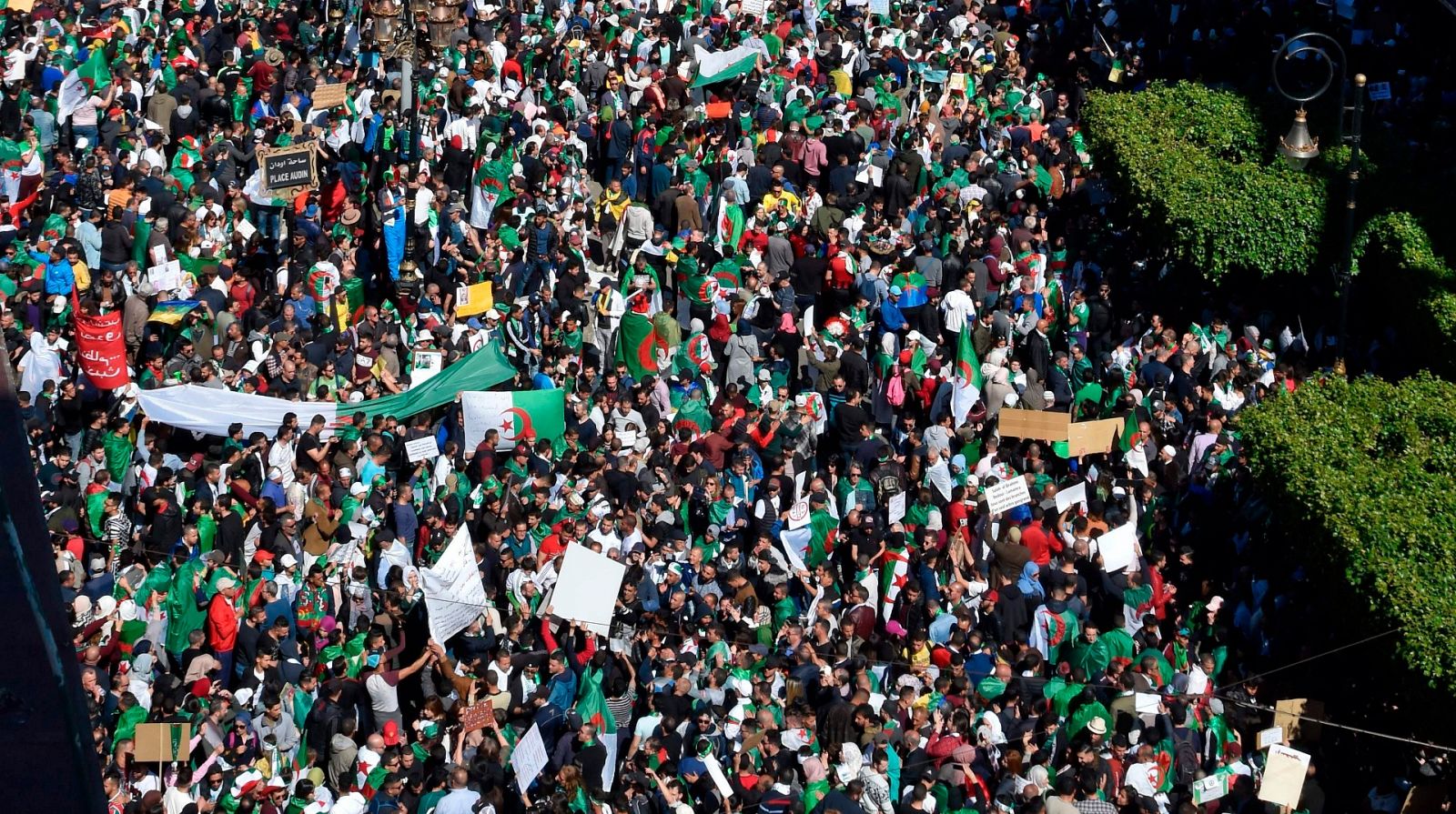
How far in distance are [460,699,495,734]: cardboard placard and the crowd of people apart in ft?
0.31

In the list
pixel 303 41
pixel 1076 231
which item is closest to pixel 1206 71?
pixel 1076 231

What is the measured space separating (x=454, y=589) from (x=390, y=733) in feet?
5.06

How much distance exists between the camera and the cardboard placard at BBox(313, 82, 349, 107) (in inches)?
1070

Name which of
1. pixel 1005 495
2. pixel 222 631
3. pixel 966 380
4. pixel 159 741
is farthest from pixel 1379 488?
pixel 159 741

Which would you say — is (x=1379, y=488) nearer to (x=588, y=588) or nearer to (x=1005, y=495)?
(x=1005, y=495)

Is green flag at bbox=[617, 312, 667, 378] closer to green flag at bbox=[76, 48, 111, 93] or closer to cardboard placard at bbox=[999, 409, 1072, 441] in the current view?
cardboard placard at bbox=[999, 409, 1072, 441]

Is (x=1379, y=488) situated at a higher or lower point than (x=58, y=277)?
lower

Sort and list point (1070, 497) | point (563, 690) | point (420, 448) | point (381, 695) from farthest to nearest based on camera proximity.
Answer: point (420, 448), point (1070, 497), point (381, 695), point (563, 690)

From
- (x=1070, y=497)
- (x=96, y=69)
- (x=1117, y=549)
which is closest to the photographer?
(x=1117, y=549)

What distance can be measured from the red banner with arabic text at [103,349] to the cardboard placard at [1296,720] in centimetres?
1195

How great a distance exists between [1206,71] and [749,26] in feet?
21.7

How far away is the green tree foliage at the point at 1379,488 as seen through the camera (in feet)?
57.1

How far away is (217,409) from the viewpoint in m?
20.8

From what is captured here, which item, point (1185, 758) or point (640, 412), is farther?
point (640, 412)
